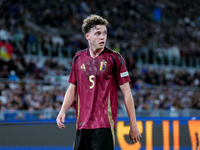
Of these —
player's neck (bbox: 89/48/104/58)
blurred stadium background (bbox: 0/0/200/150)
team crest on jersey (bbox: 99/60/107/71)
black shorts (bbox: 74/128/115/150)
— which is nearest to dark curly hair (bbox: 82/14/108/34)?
player's neck (bbox: 89/48/104/58)

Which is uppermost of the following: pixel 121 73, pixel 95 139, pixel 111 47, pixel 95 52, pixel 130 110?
pixel 111 47

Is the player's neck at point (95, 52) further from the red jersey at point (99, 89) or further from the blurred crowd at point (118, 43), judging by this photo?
the blurred crowd at point (118, 43)

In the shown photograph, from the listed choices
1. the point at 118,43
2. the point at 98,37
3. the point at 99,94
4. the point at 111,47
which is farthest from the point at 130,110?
the point at 118,43

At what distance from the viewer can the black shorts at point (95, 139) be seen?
336 cm

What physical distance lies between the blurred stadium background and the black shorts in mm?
2527

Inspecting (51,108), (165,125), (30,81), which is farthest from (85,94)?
(30,81)

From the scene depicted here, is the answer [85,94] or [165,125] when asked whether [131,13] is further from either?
[85,94]

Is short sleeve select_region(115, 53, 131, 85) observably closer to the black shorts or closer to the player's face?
the player's face

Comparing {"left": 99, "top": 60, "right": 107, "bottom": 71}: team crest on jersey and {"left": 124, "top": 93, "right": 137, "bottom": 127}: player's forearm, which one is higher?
{"left": 99, "top": 60, "right": 107, "bottom": 71}: team crest on jersey

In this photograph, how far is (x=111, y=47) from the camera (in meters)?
18.8

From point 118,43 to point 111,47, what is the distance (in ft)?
3.95

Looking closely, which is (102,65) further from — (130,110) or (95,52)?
(130,110)

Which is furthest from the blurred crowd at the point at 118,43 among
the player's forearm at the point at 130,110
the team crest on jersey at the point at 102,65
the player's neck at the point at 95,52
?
the player's forearm at the point at 130,110

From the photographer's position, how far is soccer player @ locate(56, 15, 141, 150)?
3.41 m
